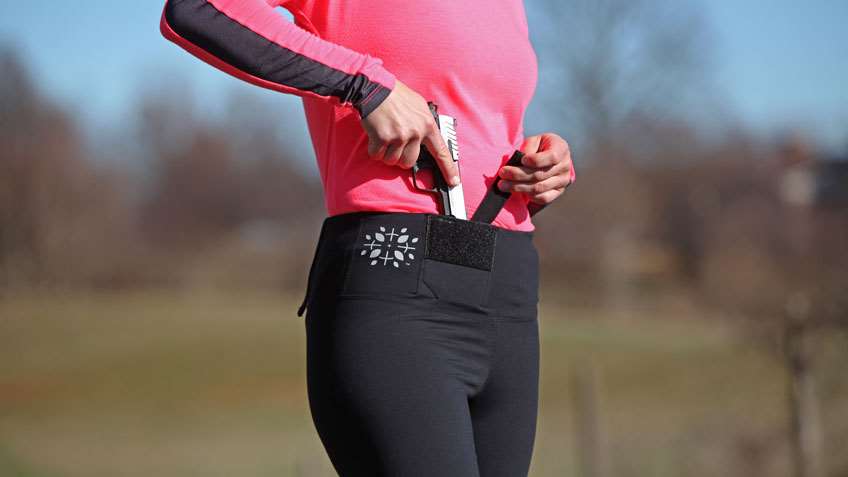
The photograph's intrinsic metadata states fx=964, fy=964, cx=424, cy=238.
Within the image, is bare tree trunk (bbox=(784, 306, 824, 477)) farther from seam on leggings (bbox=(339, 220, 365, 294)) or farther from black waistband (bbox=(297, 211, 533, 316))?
seam on leggings (bbox=(339, 220, 365, 294))

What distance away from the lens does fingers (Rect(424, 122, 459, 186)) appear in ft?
4.32

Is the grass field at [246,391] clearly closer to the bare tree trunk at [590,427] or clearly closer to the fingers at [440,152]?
the bare tree trunk at [590,427]

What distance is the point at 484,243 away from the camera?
1.37 meters

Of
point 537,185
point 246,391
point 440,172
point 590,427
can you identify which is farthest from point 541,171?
point 246,391

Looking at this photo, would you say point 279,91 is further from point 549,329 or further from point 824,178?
point 824,178

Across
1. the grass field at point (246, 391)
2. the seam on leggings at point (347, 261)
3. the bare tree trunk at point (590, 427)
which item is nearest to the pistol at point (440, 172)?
the seam on leggings at point (347, 261)

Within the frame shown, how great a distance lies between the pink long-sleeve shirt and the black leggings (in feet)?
0.19

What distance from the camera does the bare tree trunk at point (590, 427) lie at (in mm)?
6480

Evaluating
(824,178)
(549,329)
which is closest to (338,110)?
(549,329)

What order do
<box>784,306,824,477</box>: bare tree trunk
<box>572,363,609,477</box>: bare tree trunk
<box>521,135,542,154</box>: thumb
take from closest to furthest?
1. <box>521,135,542,154</box>: thumb
2. <box>784,306,824,477</box>: bare tree trunk
3. <box>572,363,609,477</box>: bare tree trunk

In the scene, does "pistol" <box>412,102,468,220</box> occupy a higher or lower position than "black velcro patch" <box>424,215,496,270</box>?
higher

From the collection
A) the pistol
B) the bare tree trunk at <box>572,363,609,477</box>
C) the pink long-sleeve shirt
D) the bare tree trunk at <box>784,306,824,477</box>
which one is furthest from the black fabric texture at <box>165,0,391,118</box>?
the bare tree trunk at <box>572,363,609,477</box>

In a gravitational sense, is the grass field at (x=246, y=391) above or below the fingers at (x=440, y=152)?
below

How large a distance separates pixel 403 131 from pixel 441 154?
7 cm
